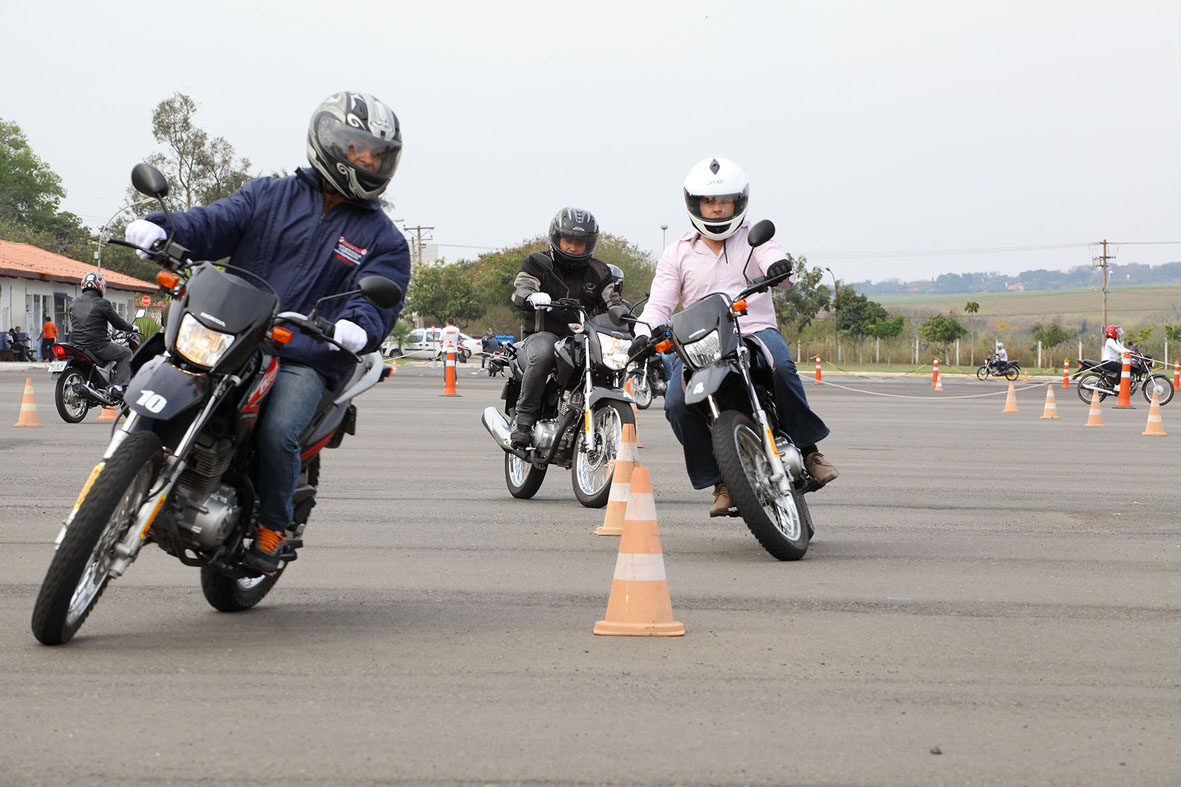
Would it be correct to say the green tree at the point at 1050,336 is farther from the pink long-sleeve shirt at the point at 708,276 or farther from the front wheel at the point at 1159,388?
the pink long-sleeve shirt at the point at 708,276

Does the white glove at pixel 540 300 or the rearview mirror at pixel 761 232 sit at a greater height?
the rearview mirror at pixel 761 232

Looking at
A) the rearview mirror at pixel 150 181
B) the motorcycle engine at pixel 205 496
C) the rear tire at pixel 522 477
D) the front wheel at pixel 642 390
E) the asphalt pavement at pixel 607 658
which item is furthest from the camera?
the front wheel at pixel 642 390

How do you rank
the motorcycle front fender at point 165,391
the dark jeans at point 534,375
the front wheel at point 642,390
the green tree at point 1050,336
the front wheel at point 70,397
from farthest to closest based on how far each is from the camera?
the green tree at point 1050,336 → the front wheel at point 642,390 → the front wheel at point 70,397 → the dark jeans at point 534,375 → the motorcycle front fender at point 165,391

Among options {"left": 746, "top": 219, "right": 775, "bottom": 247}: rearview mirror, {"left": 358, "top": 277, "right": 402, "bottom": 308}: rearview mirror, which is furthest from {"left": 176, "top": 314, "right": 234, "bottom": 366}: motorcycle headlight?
{"left": 746, "top": 219, "right": 775, "bottom": 247}: rearview mirror

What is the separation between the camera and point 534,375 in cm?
1039

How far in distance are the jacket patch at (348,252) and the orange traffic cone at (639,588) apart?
150cm

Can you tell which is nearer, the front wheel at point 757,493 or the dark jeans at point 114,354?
the front wheel at point 757,493

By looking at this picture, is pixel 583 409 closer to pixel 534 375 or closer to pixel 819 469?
pixel 534 375

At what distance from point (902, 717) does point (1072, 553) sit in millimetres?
4239

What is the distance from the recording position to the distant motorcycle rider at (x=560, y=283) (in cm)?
1046

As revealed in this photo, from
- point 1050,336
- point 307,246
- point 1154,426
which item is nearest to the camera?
point 307,246

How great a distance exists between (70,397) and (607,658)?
1591 cm

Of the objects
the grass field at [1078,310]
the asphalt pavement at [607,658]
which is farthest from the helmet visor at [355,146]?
→ the grass field at [1078,310]

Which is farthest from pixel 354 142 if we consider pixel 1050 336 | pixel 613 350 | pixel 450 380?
pixel 1050 336
